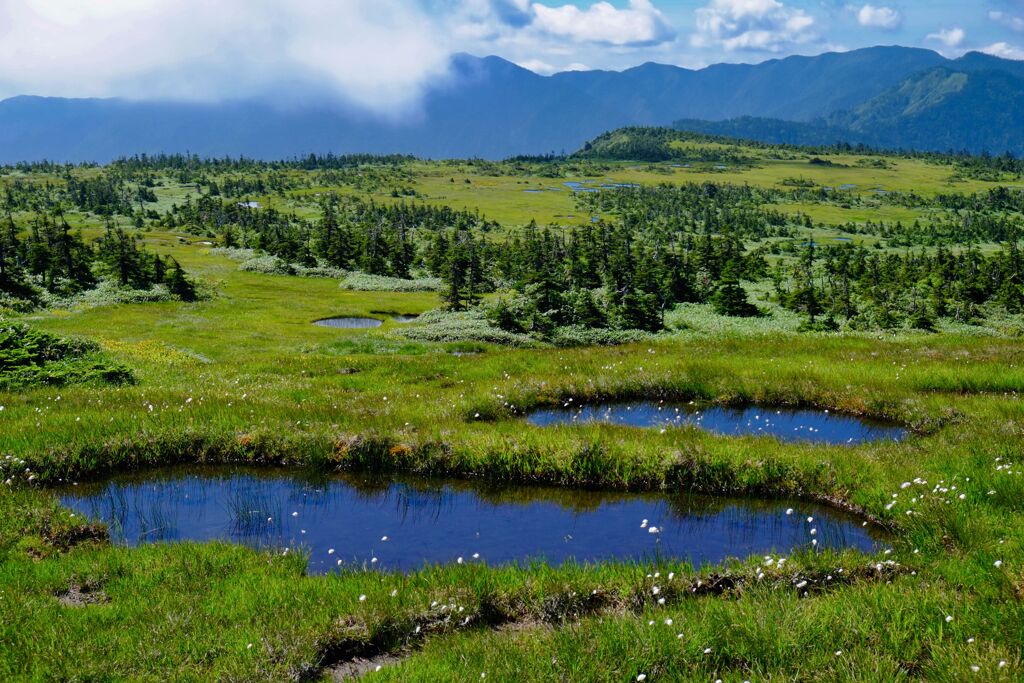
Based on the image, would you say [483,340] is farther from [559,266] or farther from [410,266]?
[410,266]

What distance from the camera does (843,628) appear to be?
854cm

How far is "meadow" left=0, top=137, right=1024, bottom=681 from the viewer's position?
829cm

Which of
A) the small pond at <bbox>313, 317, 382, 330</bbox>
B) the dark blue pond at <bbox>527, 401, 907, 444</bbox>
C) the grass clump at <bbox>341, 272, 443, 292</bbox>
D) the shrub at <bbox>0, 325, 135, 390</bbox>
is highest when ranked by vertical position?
the shrub at <bbox>0, 325, 135, 390</bbox>

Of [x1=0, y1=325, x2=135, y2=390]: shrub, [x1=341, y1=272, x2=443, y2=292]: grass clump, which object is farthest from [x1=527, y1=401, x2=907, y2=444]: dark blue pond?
[x1=341, y1=272, x2=443, y2=292]: grass clump

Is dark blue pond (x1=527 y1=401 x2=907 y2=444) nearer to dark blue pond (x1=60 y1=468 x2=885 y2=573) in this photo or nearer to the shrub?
dark blue pond (x1=60 y1=468 x2=885 y2=573)

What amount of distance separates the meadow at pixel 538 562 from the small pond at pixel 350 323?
23.1 meters

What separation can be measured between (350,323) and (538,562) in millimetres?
47735

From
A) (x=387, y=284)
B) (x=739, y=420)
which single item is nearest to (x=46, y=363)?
(x=739, y=420)

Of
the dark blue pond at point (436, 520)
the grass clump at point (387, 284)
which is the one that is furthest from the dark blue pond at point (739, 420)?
the grass clump at point (387, 284)

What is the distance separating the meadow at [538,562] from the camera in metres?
8.29

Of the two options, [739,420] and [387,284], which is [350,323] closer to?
[387,284]

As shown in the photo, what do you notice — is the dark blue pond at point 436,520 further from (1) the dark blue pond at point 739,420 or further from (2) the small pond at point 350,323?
(2) the small pond at point 350,323

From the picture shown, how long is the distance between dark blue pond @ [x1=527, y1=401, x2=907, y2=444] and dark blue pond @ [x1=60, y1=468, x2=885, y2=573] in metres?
4.17

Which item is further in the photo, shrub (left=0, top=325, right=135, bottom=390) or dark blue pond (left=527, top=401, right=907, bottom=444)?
shrub (left=0, top=325, right=135, bottom=390)
